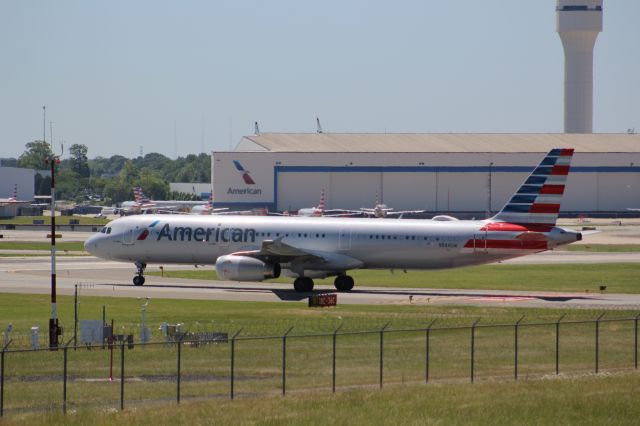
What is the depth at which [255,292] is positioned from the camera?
5878 cm

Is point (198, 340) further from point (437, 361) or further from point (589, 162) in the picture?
point (589, 162)

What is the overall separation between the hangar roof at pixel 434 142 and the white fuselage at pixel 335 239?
108m

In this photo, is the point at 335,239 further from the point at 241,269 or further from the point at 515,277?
the point at 515,277

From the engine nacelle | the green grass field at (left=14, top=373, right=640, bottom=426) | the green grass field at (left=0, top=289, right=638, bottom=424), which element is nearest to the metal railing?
the green grass field at (left=0, top=289, right=638, bottom=424)

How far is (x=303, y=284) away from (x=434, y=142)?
121327 mm

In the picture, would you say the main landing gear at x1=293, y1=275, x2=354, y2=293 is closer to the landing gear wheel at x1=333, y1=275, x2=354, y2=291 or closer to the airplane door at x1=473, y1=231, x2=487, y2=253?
the landing gear wheel at x1=333, y1=275, x2=354, y2=291

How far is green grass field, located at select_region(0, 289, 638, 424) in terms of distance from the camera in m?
26.8

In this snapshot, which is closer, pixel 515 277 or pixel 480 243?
pixel 480 243

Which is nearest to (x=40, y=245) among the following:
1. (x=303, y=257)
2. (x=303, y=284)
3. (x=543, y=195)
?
(x=303, y=257)

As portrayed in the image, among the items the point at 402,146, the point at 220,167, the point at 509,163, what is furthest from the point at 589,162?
the point at 220,167

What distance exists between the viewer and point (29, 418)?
25.7 metres

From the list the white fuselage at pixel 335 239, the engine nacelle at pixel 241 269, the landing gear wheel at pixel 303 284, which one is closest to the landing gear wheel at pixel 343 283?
the white fuselage at pixel 335 239

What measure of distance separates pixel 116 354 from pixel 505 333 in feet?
44.6

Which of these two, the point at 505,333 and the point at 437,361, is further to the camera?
the point at 505,333
